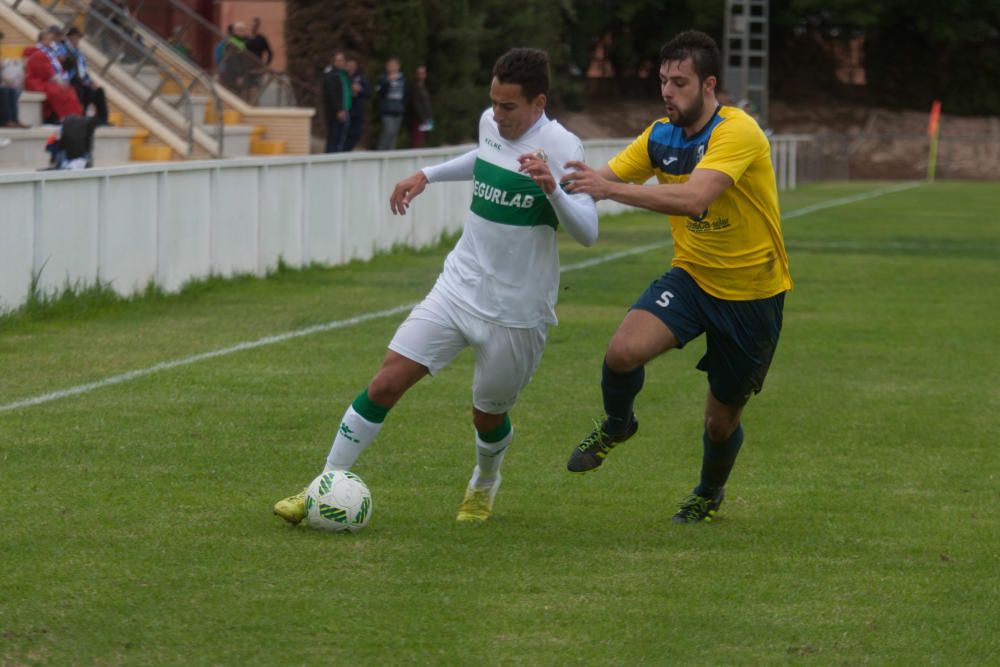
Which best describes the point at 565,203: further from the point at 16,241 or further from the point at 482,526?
the point at 16,241

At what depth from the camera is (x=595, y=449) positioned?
776 centimetres

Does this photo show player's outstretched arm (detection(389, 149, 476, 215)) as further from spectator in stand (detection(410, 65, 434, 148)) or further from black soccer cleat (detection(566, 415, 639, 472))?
spectator in stand (detection(410, 65, 434, 148))

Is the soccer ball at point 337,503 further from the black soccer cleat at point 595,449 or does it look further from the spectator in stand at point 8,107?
the spectator in stand at point 8,107

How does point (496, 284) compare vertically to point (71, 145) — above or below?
above

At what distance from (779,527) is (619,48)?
6174cm

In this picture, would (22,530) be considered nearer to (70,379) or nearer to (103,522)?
(103,522)

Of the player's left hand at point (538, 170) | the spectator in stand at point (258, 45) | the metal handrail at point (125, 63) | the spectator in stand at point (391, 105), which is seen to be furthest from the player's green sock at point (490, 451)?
the spectator in stand at point (258, 45)

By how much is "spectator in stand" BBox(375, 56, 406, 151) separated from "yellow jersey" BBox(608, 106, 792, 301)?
24.6m

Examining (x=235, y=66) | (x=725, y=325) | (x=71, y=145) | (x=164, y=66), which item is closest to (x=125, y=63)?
(x=164, y=66)

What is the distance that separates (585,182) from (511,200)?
59 cm

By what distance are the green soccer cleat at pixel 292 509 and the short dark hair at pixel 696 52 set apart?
2323mm

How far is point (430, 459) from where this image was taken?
30.7ft

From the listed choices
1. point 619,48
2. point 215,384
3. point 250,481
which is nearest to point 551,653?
point 250,481

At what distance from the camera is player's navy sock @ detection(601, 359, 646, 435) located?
7609 millimetres
